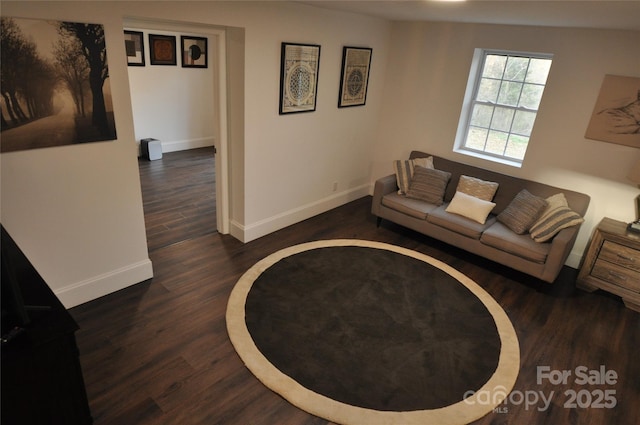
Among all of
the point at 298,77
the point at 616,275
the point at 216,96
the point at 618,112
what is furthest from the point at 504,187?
the point at 216,96

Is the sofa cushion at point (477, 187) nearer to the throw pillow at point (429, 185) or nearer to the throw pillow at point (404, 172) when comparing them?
the throw pillow at point (429, 185)

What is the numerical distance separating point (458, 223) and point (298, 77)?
2171 mm

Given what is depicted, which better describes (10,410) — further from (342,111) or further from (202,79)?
(202,79)

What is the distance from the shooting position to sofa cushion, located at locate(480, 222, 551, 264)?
3525mm

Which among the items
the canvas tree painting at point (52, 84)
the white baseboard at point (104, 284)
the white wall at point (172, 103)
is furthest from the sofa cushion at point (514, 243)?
the white wall at point (172, 103)

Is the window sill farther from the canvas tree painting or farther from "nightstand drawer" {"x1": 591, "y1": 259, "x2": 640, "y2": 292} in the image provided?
the canvas tree painting

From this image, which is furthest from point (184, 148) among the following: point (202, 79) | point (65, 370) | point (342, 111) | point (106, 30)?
point (65, 370)

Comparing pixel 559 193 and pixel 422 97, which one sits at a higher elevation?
pixel 422 97

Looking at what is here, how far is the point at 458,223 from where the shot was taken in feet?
Answer: 12.9

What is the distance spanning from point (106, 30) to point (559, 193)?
164 inches

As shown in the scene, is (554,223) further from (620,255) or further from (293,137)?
(293,137)

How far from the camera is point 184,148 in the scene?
7152 mm

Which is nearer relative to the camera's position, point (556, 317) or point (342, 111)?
A: point (556, 317)

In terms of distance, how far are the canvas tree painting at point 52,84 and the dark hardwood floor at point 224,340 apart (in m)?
1.33
